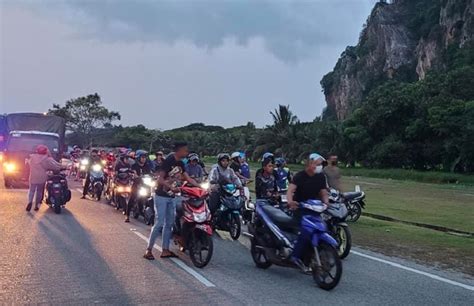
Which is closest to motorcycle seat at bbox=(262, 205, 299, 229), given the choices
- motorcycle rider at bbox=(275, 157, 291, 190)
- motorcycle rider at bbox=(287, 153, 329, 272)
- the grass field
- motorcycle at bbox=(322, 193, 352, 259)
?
motorcycle rider at bbox=(287, 153, 329, 272)

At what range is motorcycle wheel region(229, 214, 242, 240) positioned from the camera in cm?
1118

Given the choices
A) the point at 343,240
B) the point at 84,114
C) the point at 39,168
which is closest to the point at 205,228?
the point at 343,240

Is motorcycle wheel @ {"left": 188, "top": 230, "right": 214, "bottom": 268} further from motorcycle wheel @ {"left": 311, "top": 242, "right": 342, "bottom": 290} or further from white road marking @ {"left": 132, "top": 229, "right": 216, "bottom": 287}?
motorcycle wheel @ {"left": 311, "top": 242, "right": 342, "bottom": 290}

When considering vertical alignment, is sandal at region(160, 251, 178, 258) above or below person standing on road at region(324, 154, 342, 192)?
below

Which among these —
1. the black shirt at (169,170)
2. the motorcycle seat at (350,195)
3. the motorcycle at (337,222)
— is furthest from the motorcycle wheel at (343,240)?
the motorcycle seat at (350,195)

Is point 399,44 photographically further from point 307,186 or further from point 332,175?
point 307,186

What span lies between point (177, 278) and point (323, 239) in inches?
83.4

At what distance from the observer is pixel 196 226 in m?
8.42

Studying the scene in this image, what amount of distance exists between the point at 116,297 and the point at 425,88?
52398 millimetres

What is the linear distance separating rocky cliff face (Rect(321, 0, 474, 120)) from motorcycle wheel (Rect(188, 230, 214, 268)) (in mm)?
72267

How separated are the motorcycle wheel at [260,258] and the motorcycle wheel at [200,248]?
0.68 metres

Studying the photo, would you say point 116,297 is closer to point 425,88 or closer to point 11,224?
point 11,224

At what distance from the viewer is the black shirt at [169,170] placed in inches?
341

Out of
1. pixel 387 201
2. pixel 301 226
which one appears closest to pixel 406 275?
pixel 301 226
